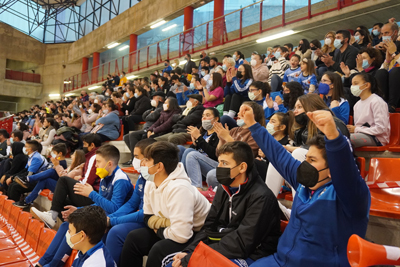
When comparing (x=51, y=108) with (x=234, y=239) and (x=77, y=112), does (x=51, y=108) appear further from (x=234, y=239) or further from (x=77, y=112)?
(x=234, y=239)

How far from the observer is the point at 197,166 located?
384cm

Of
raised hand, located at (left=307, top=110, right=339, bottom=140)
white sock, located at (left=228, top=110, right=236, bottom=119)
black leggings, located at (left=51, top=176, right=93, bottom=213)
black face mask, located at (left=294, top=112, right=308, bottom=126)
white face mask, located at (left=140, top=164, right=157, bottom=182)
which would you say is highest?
white sock, located at (left=228, top=110, right=236, bottom=119)

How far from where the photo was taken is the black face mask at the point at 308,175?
64.9 inches

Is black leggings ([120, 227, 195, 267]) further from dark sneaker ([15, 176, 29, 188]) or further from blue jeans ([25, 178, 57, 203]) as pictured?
dark sneaker ([15, 176, 29, 188])

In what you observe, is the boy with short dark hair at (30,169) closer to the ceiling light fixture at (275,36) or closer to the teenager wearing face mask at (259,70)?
the teenager wearing face mask at (259,70)

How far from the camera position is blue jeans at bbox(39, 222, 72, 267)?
263 cm

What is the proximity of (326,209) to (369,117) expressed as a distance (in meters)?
2.38

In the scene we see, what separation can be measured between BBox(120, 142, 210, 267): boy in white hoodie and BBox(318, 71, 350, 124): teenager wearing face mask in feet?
7.51

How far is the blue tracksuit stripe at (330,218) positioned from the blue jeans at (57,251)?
168cm

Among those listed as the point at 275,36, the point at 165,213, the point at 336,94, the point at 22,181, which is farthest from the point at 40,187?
the point at 275,36

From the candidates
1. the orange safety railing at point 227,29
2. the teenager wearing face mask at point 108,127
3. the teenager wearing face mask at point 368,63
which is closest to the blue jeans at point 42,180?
the teenager wearing face mask at point 108,127

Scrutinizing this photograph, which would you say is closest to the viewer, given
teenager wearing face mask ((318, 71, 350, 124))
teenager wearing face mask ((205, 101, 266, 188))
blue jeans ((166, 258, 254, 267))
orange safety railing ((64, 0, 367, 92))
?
blue jeans ((166, 258, 254, 267))

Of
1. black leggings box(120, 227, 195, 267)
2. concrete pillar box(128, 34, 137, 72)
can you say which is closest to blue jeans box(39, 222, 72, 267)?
black leggings box(120, 227, 195, 267)

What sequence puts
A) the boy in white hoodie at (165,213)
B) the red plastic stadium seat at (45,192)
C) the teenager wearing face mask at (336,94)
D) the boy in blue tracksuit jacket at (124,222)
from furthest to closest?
the red plastic stadium seat at (45,192), the teenager wearing face mask at (336,94), the boy in blue tracksuit jacket at (124,222), the boy in white hoodie at (165,213)
